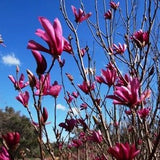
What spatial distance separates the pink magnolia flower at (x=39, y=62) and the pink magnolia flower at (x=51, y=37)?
1.3 inches

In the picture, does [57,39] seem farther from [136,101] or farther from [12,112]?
[12,112]

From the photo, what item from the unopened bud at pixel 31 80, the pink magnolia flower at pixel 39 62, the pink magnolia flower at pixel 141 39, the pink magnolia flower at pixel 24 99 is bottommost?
the unopened bud at pixel 31 80

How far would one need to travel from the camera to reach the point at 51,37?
96 cm

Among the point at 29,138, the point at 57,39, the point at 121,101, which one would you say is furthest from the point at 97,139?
the point at 29,138

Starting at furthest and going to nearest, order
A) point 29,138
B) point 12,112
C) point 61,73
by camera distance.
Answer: point 12,112 < point 29,138 < point 61,73

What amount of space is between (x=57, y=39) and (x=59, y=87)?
1.01 ft

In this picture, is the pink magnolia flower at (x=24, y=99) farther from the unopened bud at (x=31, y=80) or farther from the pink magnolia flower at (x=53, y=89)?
the unopened bud at (x=31, y=80)

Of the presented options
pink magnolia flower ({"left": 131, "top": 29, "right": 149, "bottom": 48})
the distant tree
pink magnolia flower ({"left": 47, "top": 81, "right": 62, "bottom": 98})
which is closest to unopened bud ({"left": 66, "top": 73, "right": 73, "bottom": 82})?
pink magnolia flower ({"left": 131, "top": 29, "right": 149, "bottom": 48})

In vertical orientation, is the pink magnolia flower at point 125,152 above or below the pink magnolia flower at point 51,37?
below

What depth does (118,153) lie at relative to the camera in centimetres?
99

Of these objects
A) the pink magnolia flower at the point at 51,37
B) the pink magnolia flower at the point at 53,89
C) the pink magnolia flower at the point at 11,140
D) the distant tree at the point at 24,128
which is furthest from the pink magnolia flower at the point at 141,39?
the distant tree at the point at 24,128

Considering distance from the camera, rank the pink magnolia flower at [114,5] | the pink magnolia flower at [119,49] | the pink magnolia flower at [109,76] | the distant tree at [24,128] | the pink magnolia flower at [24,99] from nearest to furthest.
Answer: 1. the pink magnolia flower at [24,99]
2. the pink magnolia flower at [109,76]
3. the pink magnolia flower at [119,49]
4. the pink magnolia flower at [114,5]
5. the distant tree at [24,128]

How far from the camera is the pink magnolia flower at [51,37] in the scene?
95cm

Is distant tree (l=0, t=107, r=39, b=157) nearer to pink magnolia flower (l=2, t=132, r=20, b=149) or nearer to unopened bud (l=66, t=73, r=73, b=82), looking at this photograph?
unopened bud (l=66, t=73, r=73, b=82)
